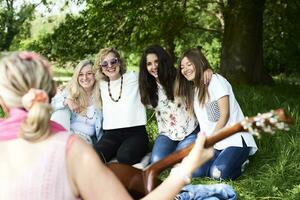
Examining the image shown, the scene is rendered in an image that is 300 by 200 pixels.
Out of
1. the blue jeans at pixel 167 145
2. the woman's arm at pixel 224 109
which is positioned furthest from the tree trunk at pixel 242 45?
the woman's arm at pixel 224 109

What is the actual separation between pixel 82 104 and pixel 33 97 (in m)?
3.91

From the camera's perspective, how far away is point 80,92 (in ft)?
18.7

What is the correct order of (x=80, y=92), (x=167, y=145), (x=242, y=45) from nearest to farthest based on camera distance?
(x=167, y=145) < (x=80, y=92) < (x=242, y=45)

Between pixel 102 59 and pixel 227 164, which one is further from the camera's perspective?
pixel 102 59

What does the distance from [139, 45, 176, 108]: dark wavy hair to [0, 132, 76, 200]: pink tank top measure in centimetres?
365

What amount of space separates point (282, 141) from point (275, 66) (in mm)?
14176

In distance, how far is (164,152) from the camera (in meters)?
5.45

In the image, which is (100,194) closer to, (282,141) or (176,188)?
(176,188)

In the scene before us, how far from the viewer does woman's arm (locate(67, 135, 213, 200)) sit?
1893 millimetres

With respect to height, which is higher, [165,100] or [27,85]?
[27,85]

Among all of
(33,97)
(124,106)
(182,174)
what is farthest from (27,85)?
(124,106)

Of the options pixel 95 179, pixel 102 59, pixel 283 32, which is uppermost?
pixel 283 32

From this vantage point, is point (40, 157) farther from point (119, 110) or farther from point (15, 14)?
point (15, 14)

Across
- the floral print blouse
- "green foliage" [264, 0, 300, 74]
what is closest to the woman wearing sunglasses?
the floral print blouse
